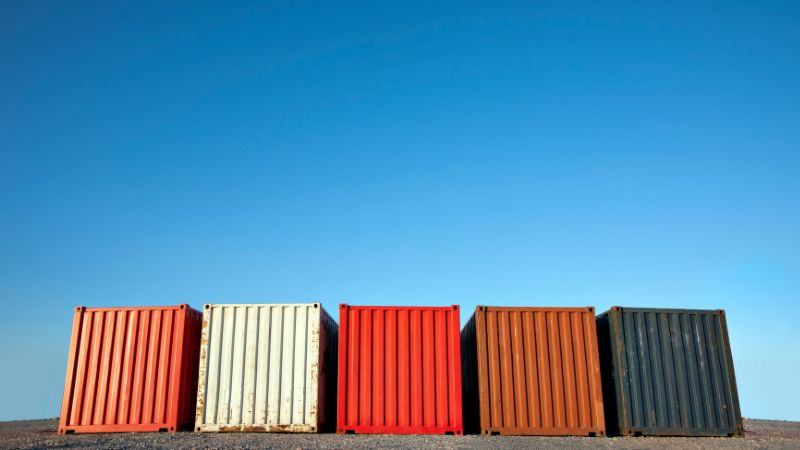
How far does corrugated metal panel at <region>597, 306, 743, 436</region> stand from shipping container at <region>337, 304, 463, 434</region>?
14.9 ft

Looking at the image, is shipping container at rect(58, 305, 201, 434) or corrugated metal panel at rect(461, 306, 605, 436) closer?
corrugated metal panel at rect(461, 306, 605, 436)

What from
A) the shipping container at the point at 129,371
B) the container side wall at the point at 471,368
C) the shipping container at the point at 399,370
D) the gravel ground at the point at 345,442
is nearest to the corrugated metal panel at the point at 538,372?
the gravel ground at the point at 345,442

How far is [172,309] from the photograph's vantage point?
54.9 ft

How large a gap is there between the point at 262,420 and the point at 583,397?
8683mm

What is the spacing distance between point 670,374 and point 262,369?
11359 millimetres

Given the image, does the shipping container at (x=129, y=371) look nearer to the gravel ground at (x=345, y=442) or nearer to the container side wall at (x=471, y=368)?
the gravel ground at (x=345, y=442)

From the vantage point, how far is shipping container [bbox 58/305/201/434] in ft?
52.3

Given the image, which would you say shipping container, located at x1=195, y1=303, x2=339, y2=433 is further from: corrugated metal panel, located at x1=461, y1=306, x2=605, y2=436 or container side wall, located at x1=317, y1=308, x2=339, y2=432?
corrugated metal panel, located at x1=461, y1=306, x2=605, y2=436

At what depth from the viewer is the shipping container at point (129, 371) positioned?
15.9m

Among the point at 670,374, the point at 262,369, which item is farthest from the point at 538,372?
the point at 262,369

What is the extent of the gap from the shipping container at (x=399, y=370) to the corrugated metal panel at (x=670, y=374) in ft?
14.9

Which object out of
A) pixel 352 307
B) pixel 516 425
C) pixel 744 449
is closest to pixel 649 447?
pixel 744 449

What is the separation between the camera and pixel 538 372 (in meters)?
16.1

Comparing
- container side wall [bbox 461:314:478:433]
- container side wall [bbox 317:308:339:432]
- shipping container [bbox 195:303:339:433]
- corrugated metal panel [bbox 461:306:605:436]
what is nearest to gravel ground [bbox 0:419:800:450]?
shipping container [bbox 195:303:339:433]
